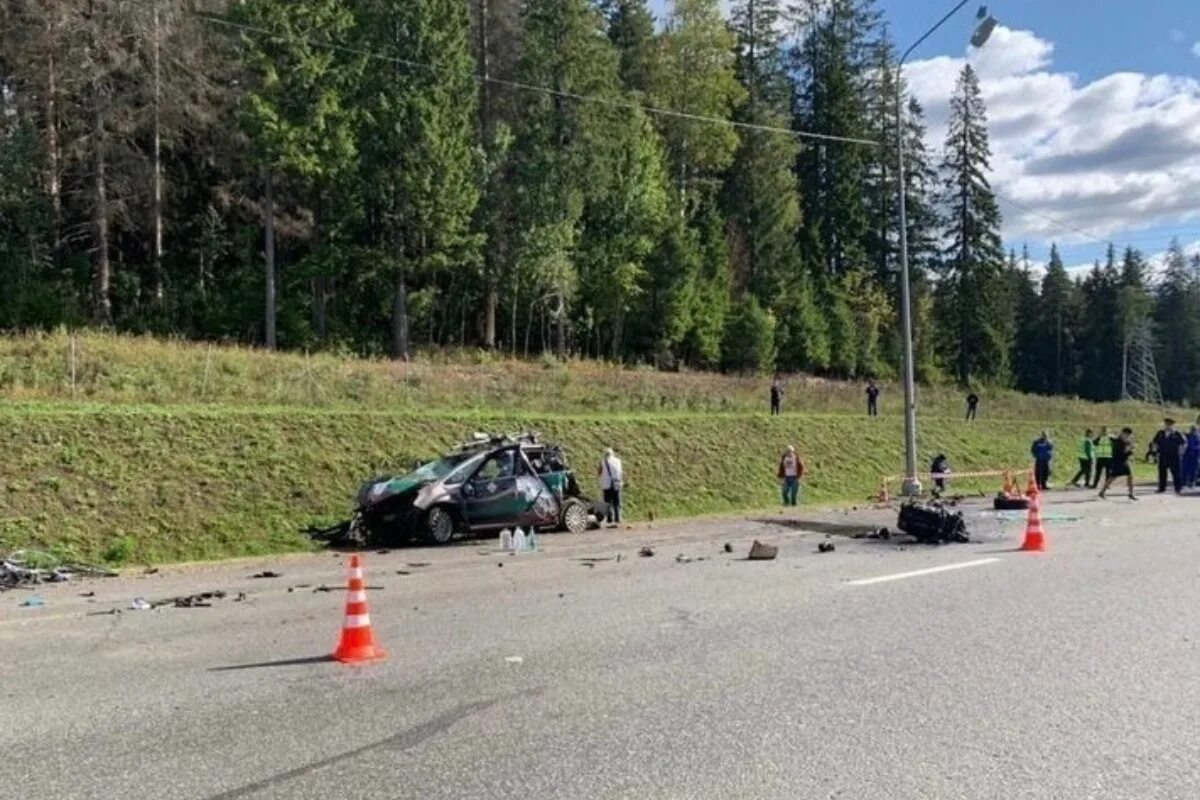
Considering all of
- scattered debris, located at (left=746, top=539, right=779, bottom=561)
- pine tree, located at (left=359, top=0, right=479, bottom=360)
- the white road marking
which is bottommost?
scattered debris, located at (left=746, top=539, right=779, bottom=561)

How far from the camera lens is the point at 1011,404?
56.3 metres

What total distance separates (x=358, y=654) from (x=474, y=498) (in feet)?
33.1

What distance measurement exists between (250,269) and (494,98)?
15806 mm

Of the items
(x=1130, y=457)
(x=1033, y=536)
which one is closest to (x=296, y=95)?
(x=1130, y=457)

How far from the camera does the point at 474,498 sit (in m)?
17.4

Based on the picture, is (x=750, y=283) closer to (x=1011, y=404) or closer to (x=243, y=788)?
(x=1011, y=404)

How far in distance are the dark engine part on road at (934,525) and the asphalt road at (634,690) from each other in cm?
322

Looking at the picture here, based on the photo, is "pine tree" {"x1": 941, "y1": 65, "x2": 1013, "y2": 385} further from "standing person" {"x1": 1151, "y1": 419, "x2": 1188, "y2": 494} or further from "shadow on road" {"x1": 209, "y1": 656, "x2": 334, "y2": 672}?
"shadow on road" {"x1": 209, "y1": 656, "x2": 334, "y2": 672}

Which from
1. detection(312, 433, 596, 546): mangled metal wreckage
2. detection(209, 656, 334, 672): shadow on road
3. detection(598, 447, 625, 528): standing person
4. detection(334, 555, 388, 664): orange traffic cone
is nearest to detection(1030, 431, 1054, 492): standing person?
detection(598, 447, 625, 528): standing person

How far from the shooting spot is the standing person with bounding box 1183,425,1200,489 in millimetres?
27484

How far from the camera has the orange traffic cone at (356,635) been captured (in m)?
7.36

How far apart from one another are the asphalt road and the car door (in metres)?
5.76

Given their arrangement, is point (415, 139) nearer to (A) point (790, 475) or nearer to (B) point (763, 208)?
(A) point (790, 475)

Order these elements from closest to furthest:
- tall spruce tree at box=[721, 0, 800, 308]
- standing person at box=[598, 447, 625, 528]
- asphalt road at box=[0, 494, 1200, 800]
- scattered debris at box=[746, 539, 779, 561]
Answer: asphalt road at box=[0, 494, 1200, 800] → scattered debris at box=[746, 539, 779, 561] → standing person at box=[598, 447, 625, 528] → tall spruce tree at box=[721, 0, 800, 308]
